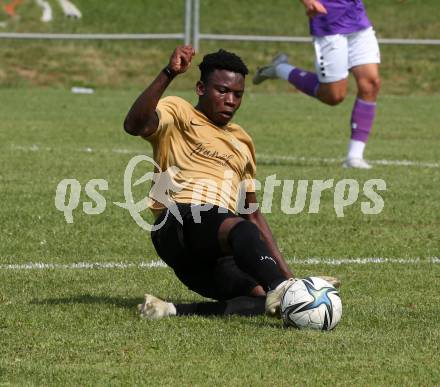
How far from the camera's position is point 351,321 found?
5793 mm

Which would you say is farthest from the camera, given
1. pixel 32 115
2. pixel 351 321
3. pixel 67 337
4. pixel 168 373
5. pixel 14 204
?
pixel 32 115

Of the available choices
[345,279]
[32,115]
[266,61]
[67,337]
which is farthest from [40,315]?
[266,61]

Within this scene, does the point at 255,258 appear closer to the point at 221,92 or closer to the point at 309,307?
the point at 309,307

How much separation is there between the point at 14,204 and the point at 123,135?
5395 millimetres

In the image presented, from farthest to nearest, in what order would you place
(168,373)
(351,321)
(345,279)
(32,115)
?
(32,115) → (345,279) → (351,321) → (168,373)

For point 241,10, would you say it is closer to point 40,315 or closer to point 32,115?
point 32,115

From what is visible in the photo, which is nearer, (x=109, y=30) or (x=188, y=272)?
(x=188, y=272)

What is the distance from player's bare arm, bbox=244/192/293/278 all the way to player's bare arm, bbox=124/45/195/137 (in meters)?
0.69

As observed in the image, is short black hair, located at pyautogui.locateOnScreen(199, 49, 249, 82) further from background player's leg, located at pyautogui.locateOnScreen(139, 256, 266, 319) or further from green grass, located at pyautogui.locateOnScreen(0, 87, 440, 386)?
green grass, located at pyautogui.locateOnScreen(0, 87, 440, 386)

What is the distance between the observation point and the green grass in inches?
190

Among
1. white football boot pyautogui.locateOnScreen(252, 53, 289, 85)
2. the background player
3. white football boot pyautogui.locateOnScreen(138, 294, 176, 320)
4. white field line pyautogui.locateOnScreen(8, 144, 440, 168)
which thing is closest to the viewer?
white football boot pyautogui.locateOnScreen(138, 294, 176, 320)

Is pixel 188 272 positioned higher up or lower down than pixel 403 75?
higher up

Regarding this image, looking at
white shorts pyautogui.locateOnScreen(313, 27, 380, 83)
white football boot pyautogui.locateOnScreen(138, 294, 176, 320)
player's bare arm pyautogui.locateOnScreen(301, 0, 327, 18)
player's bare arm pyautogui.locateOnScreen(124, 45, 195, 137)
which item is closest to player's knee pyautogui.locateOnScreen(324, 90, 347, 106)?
white shorts pyautogui.locateOnScreen(313, 27, 380, 83)

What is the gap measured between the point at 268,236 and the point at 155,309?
74cm
